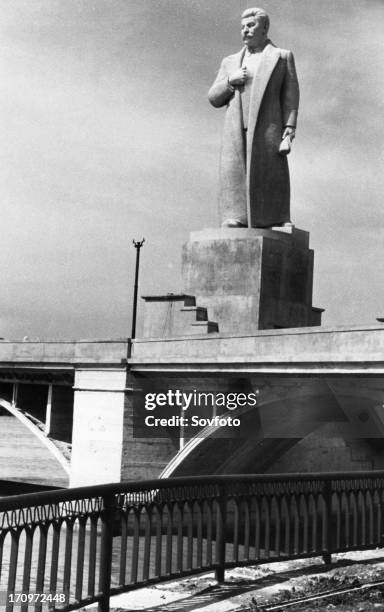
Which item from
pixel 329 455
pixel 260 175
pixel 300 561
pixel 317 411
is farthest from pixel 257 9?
pixel 300 561

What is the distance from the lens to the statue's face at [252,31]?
24.6 m

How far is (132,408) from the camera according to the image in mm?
22297

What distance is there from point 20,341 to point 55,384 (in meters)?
1.98

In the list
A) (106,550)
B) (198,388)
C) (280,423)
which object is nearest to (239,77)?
(198,388)

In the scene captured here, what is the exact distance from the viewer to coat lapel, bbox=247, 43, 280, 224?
24.5 meters

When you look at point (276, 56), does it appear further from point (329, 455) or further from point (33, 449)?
point (33, 449)

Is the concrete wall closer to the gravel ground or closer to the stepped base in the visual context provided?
the stepped base

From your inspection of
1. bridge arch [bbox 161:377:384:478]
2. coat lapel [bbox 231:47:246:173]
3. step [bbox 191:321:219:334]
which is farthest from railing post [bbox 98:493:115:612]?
coat lapel [bbox 231:47:246:173]

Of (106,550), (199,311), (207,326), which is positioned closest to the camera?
(106,550)

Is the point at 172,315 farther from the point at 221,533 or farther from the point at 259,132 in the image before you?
the point at 221,533

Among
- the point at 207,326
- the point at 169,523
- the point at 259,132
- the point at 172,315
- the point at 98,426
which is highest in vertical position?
the point at 259,132

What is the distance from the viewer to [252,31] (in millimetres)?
24641

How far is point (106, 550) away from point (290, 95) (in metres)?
19.5

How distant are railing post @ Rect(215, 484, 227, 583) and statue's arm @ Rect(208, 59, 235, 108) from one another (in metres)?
18.7
